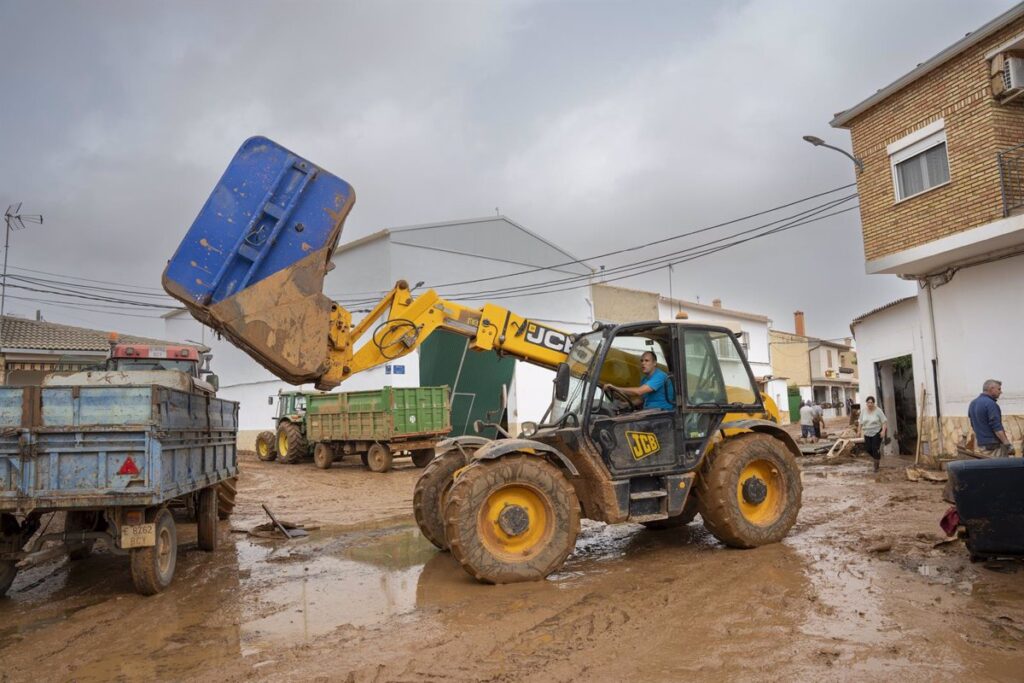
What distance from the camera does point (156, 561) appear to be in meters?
6.08

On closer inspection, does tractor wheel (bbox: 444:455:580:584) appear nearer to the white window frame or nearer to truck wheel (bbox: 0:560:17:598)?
truck wheel (bbox: 0:560:17:598)

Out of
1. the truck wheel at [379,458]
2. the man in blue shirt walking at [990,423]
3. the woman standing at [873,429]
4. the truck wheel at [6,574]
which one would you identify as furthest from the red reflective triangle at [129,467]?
the woman standing at [873,429]

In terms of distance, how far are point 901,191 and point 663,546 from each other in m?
9.78

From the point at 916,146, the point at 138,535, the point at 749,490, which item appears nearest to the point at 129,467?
the point at 138,535

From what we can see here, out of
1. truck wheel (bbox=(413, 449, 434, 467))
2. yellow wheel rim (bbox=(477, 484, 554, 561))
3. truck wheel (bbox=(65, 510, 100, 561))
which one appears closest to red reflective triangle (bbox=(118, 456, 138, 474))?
truck wheel (bbox=(65, 510, 100, 561))

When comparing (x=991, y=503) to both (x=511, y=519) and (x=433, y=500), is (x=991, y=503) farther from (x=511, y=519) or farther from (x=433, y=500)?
(x=433, y=500)

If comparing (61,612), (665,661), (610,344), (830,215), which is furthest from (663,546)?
(830,215)

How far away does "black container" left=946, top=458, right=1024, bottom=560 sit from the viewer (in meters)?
5.45

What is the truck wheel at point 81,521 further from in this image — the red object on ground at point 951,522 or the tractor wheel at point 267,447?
the tractor wheel at point 267,447

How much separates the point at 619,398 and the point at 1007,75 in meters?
9.68

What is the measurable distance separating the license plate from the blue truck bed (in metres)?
0.25

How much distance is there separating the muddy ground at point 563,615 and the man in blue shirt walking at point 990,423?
126 cm

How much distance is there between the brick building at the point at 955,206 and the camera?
11523 millimetres

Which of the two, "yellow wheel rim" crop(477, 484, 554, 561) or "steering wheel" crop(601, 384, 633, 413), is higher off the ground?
"steering wheel" crop(601, 384, 633, 413)
